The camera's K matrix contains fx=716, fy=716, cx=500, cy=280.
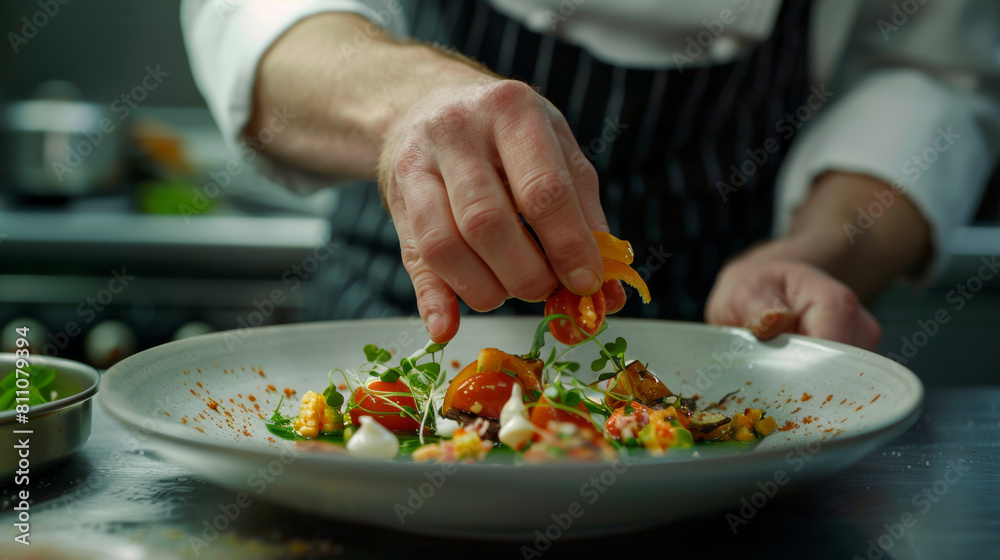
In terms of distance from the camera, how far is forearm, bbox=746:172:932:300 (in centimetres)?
130

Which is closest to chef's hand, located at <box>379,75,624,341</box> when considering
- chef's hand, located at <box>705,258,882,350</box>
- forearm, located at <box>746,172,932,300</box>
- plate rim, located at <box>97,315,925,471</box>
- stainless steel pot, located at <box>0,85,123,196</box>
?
plate rim, located at <box>97,315,925,471</box>

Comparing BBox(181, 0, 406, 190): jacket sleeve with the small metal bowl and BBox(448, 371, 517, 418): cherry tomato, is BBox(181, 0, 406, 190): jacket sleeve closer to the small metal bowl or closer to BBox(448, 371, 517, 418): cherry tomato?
the small metal bowl

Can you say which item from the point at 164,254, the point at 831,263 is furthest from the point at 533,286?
the point at 164,254

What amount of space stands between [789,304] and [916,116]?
1.95 ft

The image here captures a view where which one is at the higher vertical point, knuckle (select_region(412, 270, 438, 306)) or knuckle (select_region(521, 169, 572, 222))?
knuckle (select_region(521, 169, 572, 222))

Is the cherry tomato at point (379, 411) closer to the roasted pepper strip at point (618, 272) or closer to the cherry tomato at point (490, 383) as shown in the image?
the cherry tomato at point (490, 383)

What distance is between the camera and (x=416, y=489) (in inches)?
16.1

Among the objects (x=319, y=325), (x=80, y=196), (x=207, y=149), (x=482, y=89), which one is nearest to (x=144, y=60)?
(x=207, y=149)

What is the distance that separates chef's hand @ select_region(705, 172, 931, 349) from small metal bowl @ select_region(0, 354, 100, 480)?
0.81 m

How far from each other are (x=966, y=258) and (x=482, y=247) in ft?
6.11

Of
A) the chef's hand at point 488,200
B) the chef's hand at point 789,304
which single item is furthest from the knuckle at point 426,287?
the chef's hand at point 789,304

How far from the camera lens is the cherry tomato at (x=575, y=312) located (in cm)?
68

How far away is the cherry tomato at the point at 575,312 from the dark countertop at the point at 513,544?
21 cm

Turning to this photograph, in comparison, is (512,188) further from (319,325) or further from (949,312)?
(949,312)
